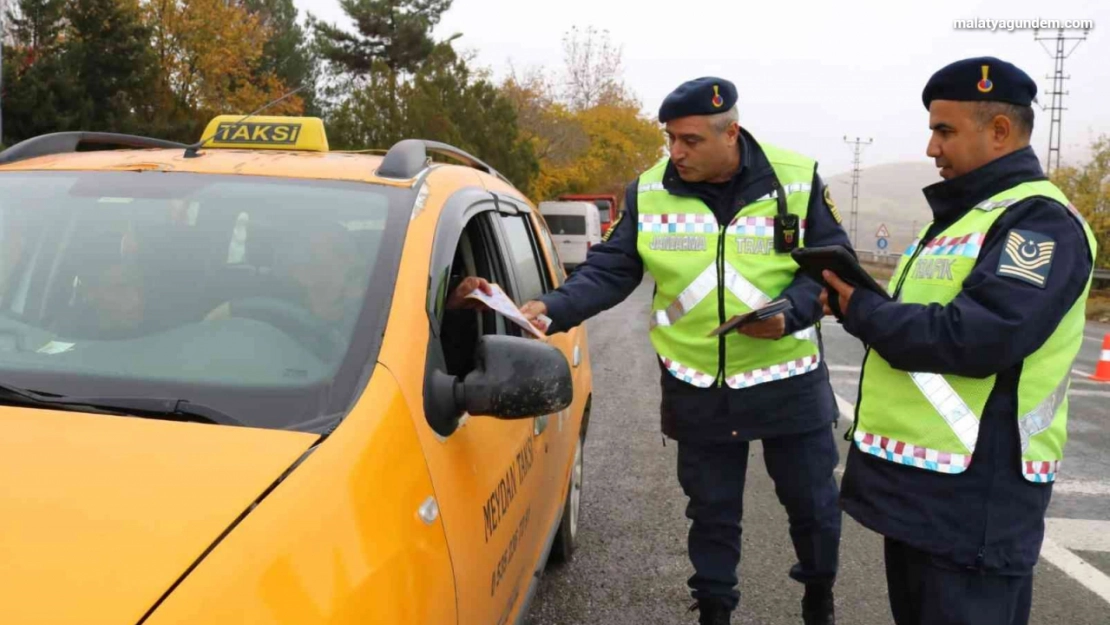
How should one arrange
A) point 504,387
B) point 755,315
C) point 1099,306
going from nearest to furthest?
point 504,387
point 755,315
point 1099,306

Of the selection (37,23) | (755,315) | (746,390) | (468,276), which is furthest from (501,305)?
(37,23)

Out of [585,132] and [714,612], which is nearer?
[714,612]

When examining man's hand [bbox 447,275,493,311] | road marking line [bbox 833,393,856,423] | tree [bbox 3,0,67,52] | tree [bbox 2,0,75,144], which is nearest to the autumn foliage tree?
tree [bbox 3,0,67,52]

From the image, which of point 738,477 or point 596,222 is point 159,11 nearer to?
point 596,222

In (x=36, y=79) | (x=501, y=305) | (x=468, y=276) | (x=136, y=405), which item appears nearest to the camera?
(x=136, y=405)

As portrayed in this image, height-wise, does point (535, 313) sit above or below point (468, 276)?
below

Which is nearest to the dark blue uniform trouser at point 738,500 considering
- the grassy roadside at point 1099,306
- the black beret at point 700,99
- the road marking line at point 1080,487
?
the black beret at point 700,99

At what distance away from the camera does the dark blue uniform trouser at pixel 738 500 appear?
3.07 metres

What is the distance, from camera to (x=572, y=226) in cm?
2814

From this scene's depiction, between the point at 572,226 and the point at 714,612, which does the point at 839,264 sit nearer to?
the point at 714,612

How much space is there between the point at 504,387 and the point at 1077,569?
3.30m

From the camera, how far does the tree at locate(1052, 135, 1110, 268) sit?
28344 mm

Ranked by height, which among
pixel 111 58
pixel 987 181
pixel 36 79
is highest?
pixel 111 58

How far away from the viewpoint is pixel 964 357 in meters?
1.98
